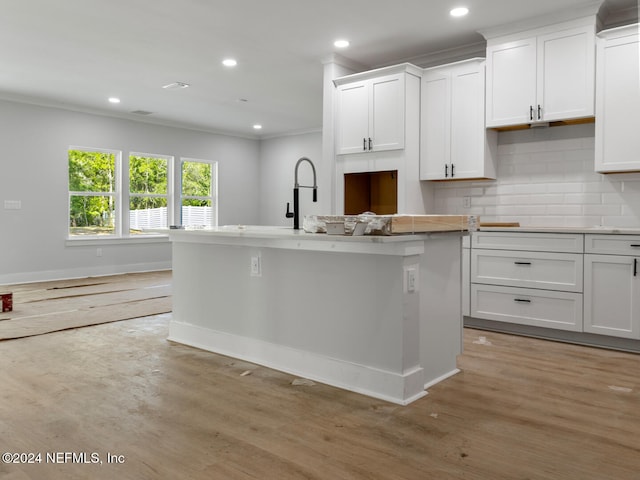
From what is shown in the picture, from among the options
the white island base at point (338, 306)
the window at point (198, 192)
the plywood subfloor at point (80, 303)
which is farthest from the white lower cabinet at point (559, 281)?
the window at point (198, 192)

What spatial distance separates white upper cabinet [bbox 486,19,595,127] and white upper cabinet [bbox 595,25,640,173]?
0.08 m

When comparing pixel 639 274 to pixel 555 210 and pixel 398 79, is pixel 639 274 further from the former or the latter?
pixel 398 79

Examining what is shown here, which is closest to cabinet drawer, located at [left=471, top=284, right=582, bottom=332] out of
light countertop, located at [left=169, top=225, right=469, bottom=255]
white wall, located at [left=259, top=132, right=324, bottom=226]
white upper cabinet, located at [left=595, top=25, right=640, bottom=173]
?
white upper cabinet, located at [left=595, top=25, right=640, bottom=173]

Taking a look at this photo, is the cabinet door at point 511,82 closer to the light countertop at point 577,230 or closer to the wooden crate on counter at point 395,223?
the light countertop at point 577,230

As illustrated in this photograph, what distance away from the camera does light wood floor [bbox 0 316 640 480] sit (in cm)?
195

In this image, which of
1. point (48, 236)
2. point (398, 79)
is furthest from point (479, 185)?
point (48, 236)

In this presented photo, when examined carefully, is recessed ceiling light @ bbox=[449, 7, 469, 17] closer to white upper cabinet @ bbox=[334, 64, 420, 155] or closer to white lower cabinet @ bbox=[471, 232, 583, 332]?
white upper cabinet @ bbox=[334, 64, 420, 155]

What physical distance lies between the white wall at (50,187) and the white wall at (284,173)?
7.13 feet

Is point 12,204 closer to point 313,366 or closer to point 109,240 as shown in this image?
point 109,240

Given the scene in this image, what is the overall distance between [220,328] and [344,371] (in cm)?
114

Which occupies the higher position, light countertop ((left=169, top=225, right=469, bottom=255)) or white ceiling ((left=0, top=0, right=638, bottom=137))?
white ceiling ((left=0, top=0, right=638, bottom=137))

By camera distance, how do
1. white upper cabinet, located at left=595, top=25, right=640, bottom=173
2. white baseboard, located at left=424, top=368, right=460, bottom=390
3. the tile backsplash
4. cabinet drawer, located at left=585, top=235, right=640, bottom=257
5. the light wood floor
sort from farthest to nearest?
the tile backsplash → white upper cabinet, located at left=595, top=25, right=640, bottom=173 → cabinet drawer, located at left=585, top=235, right=640, bottom=257 → white baseboard, located at left=424, top=368, right=460, bottom=390 → the light wood floor

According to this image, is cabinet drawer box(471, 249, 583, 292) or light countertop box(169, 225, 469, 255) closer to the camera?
light countertop box(169, 225, 469, 255)

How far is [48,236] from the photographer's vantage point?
7566 millimetres
